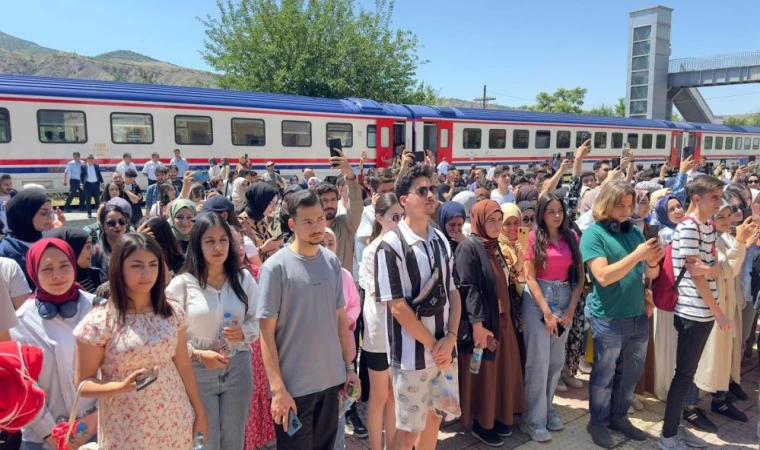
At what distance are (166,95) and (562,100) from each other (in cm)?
5241

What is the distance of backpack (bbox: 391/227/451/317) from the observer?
8.52 feet

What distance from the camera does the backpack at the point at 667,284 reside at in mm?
3332

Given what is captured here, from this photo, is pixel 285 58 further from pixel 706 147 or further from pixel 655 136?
pixel 706 147

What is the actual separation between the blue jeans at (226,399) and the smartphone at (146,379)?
17.2 inches

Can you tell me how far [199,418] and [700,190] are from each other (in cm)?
324

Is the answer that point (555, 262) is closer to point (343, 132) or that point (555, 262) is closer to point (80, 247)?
point (80, 247)

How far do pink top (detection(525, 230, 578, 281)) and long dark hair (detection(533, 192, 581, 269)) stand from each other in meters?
0.03

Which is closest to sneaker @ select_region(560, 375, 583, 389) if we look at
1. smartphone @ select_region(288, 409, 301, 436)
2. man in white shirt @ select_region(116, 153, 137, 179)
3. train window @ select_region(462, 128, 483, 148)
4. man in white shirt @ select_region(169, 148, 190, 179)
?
smartphone @ select_region(288, 409, 301, 436)

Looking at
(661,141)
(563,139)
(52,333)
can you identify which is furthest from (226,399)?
(661,141)

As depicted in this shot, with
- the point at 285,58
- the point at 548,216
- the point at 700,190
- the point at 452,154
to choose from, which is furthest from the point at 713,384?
the point at 285,58

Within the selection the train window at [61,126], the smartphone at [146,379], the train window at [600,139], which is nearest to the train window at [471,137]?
the train window at [600,139]

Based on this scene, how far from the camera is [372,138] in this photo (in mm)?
15672

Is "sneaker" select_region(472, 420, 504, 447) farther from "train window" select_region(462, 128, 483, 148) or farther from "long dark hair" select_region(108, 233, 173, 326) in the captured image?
"train window" select_region(462, 128, 483, 148)

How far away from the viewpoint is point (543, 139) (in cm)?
2006
